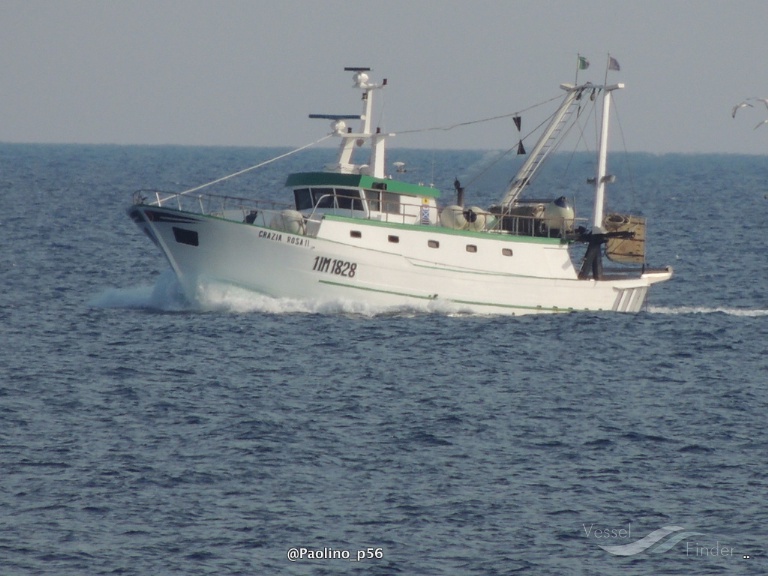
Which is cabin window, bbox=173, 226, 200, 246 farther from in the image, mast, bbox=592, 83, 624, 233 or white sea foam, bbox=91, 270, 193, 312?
mast, bbox=592, 83, 624, 233

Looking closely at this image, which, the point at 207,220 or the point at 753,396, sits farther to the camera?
the point at 207,220

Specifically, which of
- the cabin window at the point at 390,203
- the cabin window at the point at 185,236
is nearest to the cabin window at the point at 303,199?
the cabin window at the point at 390,203

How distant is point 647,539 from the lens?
2700 cm

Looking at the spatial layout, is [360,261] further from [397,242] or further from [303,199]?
[303,199]

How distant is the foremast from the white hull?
12.9 ft

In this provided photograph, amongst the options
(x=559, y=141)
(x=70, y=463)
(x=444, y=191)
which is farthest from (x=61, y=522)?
(x=444, y=191)

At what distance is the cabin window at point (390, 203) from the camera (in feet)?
161

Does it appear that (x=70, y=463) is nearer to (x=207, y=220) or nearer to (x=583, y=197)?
(x=207, y=220)

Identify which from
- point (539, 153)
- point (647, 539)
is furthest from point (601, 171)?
point (647, 539)

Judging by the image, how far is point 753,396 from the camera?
38688 millimetres

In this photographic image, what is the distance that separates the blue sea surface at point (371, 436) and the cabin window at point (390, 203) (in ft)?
13.0

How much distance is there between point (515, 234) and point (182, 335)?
13.7 metres

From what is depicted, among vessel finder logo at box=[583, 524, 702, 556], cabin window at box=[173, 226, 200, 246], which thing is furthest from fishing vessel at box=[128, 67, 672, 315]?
vessel finder logo at box=[583, 524, 702, 556]

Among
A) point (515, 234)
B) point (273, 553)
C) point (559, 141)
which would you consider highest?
point (559, 141)
